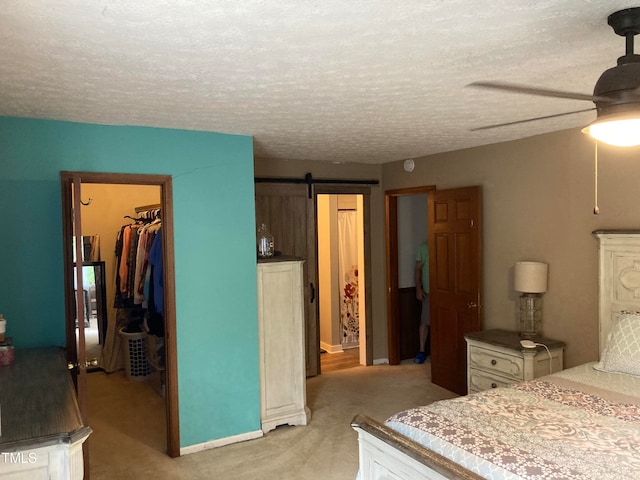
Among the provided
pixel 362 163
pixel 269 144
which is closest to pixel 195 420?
pixel 269 144

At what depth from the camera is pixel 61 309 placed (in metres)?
3.13

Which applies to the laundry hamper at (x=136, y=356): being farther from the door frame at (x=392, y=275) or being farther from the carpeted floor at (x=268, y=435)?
the door frame at (x=392, y=275)

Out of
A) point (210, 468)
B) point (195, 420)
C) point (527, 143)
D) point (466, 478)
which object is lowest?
point (210, 468)

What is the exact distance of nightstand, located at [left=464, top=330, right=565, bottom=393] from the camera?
3658 mm

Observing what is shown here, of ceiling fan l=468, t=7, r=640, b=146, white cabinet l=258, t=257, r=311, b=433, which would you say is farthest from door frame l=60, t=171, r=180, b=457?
ceiling fan l=468, t=7, r=640, b=146

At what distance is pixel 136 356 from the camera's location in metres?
5.44

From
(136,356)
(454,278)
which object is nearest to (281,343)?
(454,278)

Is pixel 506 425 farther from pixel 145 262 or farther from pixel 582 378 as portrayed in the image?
pixel 145 262

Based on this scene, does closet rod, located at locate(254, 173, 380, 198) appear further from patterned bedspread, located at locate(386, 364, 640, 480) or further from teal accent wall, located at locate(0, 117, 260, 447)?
patterned bedspread, located at locate(386, 364, 640, 480)

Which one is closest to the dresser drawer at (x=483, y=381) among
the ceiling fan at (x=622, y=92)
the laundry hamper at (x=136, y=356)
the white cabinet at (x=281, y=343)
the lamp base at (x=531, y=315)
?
the lamp base at (x=531, y=315)

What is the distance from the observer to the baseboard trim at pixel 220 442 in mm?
3576

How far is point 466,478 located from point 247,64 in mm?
1872

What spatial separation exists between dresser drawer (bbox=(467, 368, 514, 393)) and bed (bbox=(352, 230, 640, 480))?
784 millimetres

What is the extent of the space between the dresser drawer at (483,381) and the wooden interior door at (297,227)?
1.84 metres
